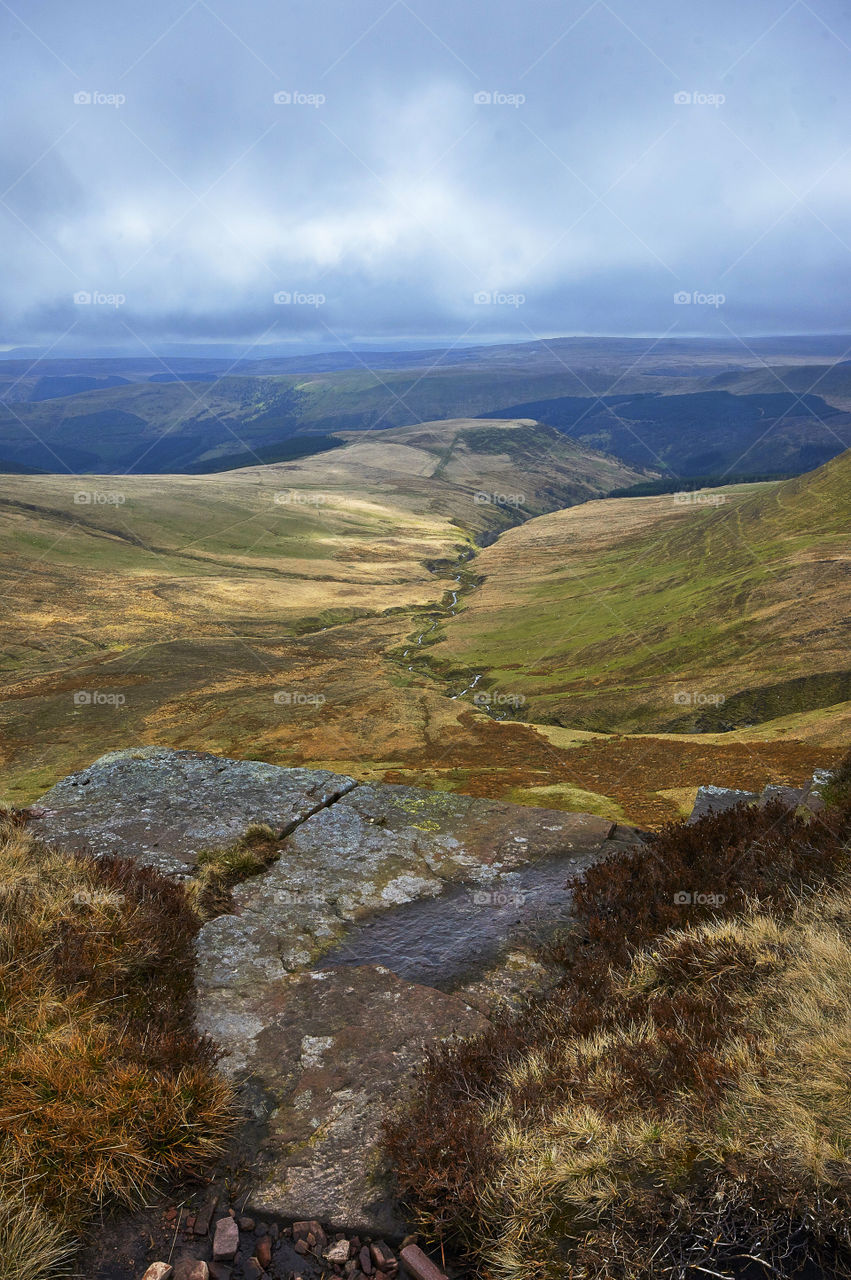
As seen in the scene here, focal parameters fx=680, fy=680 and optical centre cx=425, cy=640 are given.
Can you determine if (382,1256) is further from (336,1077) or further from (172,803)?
(172,803)

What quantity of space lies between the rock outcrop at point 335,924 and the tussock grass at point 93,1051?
51 cm

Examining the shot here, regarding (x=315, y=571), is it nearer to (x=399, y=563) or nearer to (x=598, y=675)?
(x=399, y=563)

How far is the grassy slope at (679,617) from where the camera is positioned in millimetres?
67000

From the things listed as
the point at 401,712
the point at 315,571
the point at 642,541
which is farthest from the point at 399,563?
the point at 401,712

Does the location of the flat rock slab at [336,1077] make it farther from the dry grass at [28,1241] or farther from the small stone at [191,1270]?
the dry grass at [28,1241]

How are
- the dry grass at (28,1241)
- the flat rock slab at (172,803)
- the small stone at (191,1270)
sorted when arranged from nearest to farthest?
the dry grass at (28,1241) < the small stone at (191,1270) < the flat rock slab at (172,803)

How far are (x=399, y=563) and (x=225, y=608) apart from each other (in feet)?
200

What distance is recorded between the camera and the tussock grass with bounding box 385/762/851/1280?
3727 millimetres

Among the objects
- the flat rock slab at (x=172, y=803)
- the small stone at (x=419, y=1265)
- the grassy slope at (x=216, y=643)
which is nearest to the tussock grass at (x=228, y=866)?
the flat rock slab at (x=172, y=803)

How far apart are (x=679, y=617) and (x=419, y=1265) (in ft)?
312

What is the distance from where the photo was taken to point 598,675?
81812 millimetres

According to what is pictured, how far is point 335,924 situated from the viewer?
821 cm

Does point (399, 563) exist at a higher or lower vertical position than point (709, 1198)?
lower

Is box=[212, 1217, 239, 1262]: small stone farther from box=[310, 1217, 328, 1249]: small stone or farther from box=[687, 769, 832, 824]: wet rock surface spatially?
box=[687, 769, 832, 824]: wet rock surface
